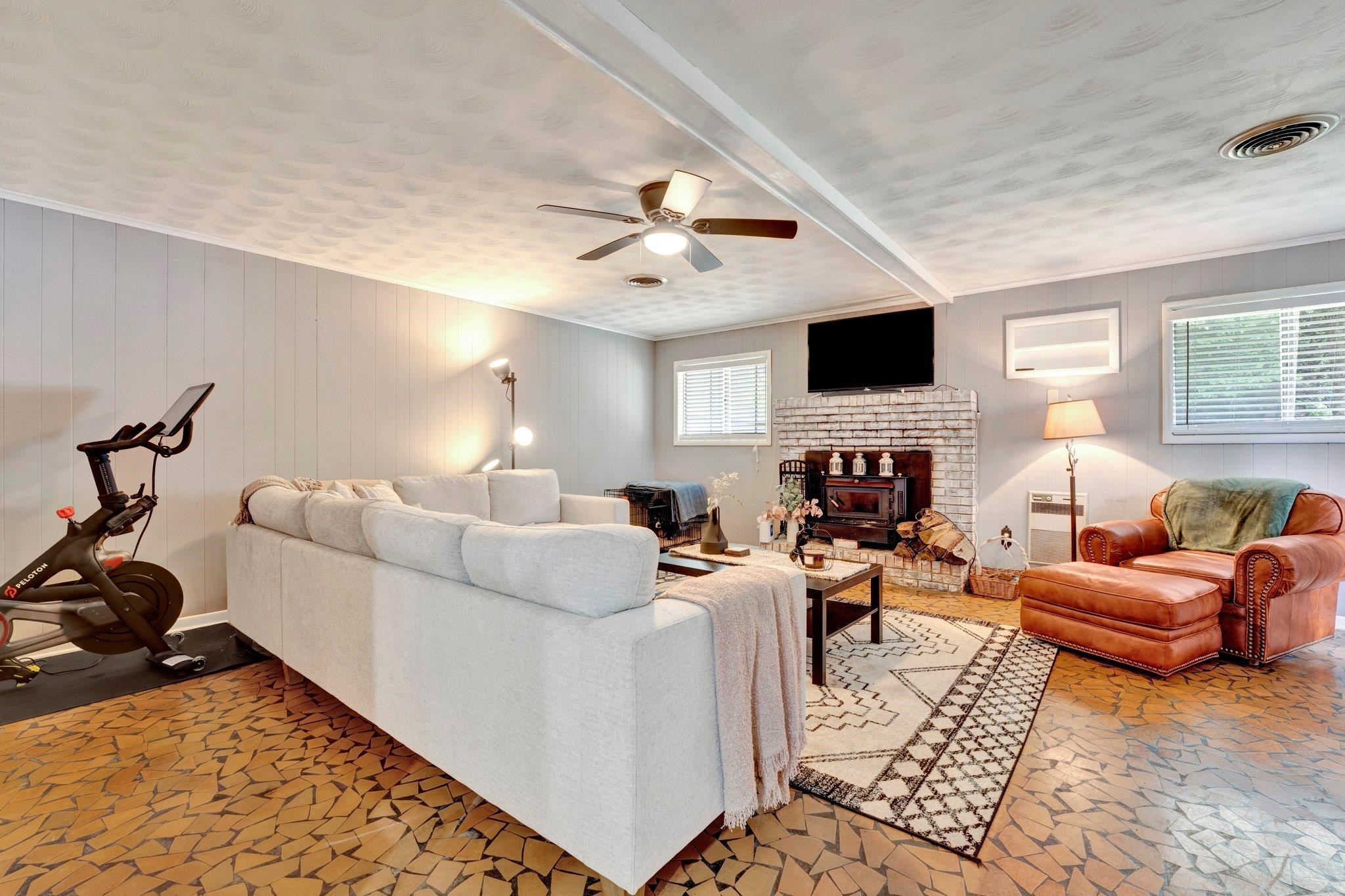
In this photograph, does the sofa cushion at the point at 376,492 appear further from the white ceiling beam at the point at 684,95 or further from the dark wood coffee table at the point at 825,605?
the white ceiling beam at the point at 684,95

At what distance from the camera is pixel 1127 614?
290cm

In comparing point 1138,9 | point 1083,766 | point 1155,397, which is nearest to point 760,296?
point 1155,397

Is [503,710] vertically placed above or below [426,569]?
below

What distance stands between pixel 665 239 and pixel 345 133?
58.5 inches

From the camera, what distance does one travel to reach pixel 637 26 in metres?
1.82

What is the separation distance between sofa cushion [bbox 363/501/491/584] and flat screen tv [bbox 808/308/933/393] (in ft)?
14.5

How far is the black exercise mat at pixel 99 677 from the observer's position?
8.48 feet

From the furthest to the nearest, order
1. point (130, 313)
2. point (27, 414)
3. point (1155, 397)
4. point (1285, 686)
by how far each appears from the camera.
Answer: point (1155, 397), point (130, 313), point (27, 414), point (1285, 686)

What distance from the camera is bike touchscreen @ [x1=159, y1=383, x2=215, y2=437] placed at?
9.12ft

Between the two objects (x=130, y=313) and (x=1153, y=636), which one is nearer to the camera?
(x=1153, y=636)

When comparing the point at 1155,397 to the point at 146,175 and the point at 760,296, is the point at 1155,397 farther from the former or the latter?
the point at 146,175

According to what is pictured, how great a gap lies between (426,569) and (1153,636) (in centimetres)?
337

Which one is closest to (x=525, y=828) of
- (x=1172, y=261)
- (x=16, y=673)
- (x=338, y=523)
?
(x=338, y=523)

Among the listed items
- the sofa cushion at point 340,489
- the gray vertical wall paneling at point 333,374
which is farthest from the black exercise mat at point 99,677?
the gray vertical wall paneling at point 333,374
